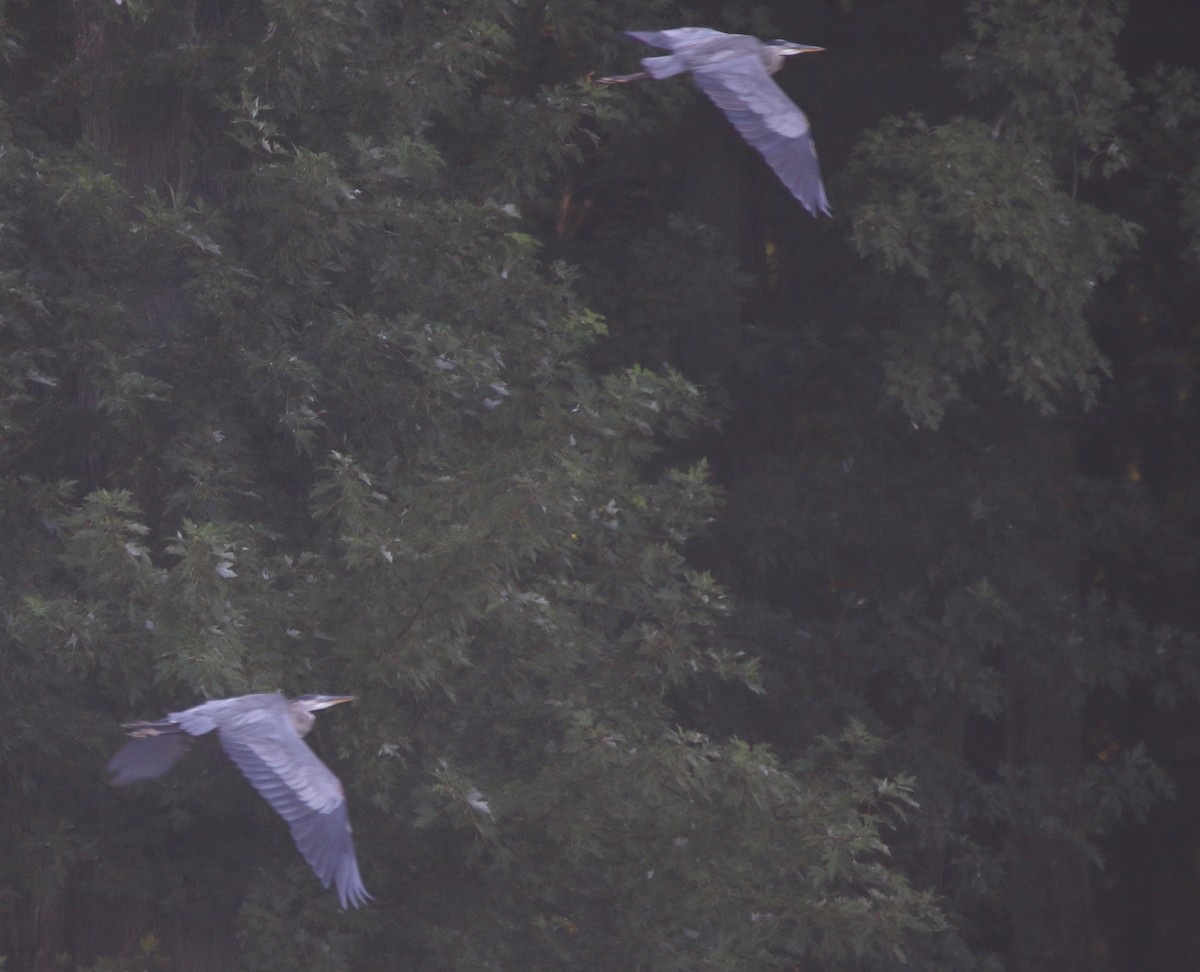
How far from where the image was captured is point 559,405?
6246mm

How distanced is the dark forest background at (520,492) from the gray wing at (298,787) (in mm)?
309

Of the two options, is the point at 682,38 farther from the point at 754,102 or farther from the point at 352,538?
the point at 352,538

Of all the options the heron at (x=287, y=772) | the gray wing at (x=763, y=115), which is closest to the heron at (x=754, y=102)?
the gray wing at (x=763, y=115)

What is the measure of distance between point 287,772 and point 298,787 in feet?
0.16

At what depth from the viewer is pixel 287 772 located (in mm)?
4473

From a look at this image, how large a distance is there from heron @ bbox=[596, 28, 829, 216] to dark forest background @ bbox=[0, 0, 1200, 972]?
4.04 feet

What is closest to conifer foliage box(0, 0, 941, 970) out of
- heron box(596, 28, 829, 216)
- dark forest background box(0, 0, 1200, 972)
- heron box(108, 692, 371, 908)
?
dark forest background box(0, 0, 1200, 972)

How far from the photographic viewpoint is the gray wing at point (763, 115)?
4973 mm

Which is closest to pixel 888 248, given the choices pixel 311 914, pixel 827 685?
pixel 827 685

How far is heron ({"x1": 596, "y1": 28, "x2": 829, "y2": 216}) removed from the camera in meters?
4.95

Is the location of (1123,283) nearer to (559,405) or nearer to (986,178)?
(986,178)

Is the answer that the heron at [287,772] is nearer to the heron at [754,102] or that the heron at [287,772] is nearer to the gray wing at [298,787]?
the gray wing at [298,787]

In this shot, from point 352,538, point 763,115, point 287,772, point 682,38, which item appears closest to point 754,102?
point 763,115

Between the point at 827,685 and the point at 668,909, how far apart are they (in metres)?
2.41
